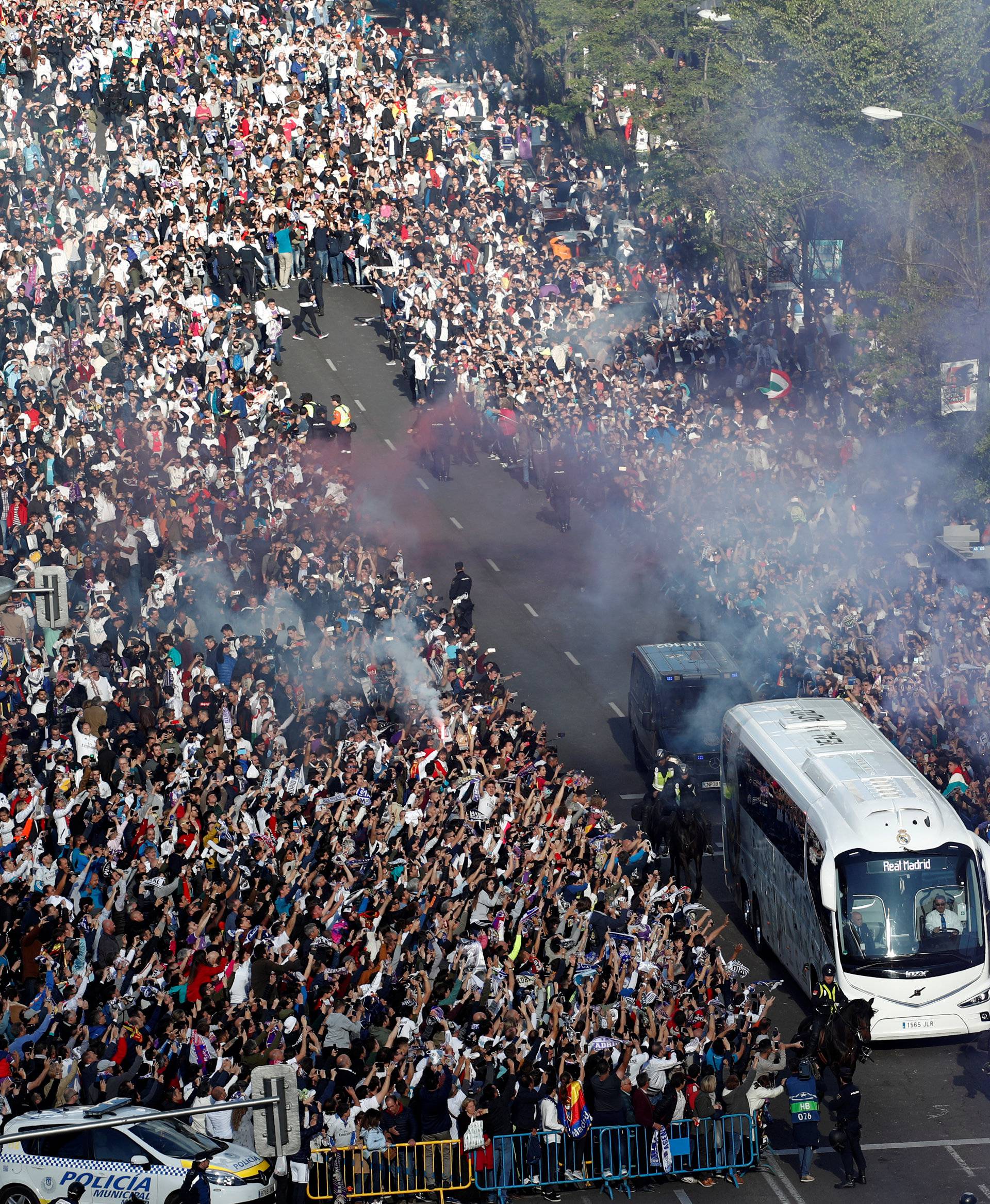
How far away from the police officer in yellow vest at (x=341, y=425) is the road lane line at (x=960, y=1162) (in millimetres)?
21692

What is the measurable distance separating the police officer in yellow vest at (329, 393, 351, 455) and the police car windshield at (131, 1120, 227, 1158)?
69.9 feet

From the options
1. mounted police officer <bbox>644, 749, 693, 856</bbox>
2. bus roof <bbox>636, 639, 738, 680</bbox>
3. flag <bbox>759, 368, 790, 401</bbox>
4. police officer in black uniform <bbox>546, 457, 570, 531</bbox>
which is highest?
flag <bbox>759, 368, 790, 401</bbox>

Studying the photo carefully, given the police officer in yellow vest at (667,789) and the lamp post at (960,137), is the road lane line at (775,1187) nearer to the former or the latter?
the police officer in yellow vest at (667,789)

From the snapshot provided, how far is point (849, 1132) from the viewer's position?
18.3m

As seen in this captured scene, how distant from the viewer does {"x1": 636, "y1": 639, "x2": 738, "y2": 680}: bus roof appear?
2812 cm

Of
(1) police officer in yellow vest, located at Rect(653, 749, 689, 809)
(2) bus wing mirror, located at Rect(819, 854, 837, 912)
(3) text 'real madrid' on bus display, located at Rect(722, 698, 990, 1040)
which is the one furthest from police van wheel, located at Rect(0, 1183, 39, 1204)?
(1) police officer in yellow vest, located at Rect(653, 749, 689, 809)

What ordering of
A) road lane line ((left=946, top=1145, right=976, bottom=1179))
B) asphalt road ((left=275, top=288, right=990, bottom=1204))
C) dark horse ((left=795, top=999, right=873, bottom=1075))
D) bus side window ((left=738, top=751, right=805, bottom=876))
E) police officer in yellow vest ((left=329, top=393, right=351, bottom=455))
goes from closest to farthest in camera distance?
road lane line ((left=946, top=1145, right=976, bottom=1179)) < asphalt road ((left=275, top=288, right=990, bottom=1204)) < dark horse ((left=795, top=999, right=873, bottom=1075)) < bus side window ((left=738, top=751, right=805, bottom=876)) < police officer in yellow vest ((left=329, top=393, right=351, bottom=455))

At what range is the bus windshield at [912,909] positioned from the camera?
2070 centimetres

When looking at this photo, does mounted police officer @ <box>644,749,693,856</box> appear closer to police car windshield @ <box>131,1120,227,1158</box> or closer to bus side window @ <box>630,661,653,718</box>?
bus side window @ <box>630,661,653,718</box>

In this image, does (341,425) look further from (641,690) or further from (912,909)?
(912,909)

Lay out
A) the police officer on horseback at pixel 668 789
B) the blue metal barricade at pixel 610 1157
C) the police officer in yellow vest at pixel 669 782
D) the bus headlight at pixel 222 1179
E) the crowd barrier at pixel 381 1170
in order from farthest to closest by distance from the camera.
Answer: the police officer in yellow vest at pixel 669 782
the police officer on horseback at pixel 668 789
the blue metal barricade at pixel 610 1157
the crowd barrier at pixel 381 1170
the bus headlight at pixel 222 1179

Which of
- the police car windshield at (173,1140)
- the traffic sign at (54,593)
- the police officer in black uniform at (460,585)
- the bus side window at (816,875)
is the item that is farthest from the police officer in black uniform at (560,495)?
the police car windshield at (173,1140)

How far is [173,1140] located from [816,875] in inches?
295

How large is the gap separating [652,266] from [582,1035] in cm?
3232
